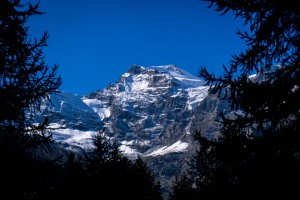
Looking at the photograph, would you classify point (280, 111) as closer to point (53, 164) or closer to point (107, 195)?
point (53, 164)

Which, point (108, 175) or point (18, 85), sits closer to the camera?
point (18, 85)

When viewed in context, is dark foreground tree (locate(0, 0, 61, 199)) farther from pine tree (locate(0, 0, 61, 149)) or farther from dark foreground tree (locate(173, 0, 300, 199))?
dark foreground tree (locate(173, 0, 300, 199))

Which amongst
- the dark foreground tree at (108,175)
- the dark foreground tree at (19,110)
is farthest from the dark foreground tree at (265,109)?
the dark foreground tree at (108,175)

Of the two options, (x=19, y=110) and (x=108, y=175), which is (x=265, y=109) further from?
(x=108, y=175)

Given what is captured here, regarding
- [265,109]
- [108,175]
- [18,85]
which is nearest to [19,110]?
[18,85]

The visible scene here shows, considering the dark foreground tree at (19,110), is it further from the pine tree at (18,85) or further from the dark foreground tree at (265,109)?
the dark foreground tree at (265,109)

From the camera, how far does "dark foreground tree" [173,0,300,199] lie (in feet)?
17.5

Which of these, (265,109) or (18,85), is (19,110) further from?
(265,109)

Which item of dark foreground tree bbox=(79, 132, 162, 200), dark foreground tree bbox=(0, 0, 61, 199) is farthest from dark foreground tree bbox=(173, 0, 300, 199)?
dark foreground tree bbox=(79, 132, 162, 200)

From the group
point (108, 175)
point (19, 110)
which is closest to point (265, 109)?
point (19, 110)

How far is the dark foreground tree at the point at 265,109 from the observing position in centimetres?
534

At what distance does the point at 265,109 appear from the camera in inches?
219

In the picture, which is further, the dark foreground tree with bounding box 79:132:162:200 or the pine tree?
the dark foreground tree with bounding box 79:132:162:200

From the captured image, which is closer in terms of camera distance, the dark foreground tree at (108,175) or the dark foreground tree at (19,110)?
the dark foreground tree at (19,110)
